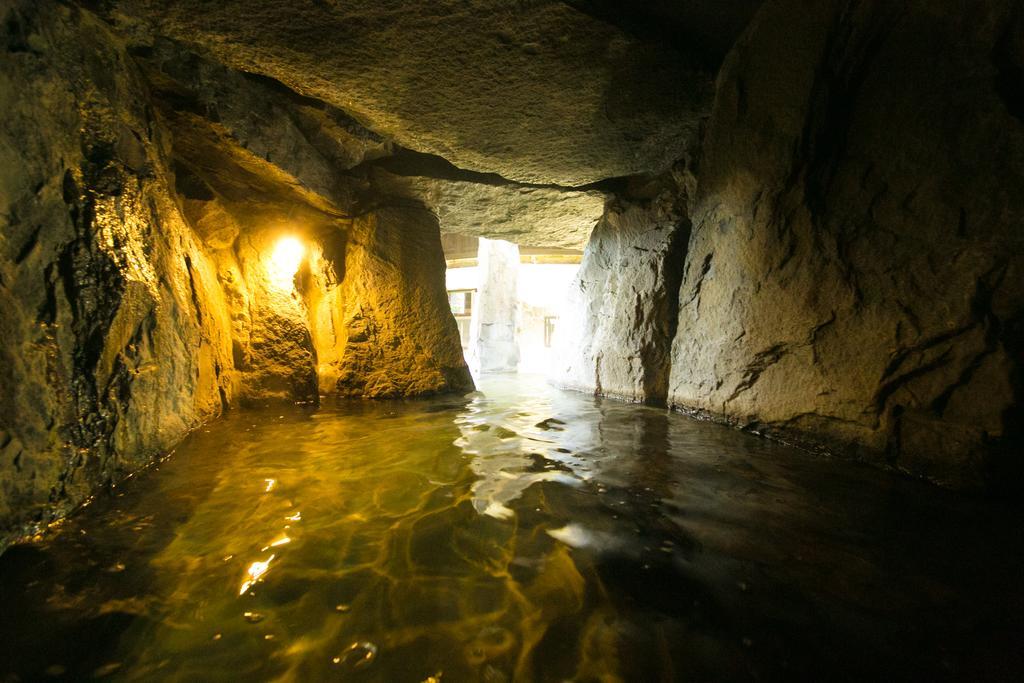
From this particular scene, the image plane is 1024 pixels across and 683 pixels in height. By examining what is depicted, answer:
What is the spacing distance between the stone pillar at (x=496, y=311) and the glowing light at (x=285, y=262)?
6942 millimetres

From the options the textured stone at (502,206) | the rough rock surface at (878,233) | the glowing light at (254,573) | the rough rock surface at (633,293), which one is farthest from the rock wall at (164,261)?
the rough rock surface at (878,233)

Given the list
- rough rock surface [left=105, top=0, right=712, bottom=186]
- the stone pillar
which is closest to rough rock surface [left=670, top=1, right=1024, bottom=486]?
rough rock surface [left=105, top=0, right=712, bottom=186]

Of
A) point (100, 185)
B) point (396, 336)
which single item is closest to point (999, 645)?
point (100, 185)

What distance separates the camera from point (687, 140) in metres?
4.29

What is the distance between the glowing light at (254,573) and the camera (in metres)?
1.31

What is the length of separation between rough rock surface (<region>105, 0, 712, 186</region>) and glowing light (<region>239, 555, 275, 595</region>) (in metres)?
3.07

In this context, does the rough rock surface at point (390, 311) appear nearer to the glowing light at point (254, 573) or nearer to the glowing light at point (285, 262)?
the glowing light at point (285, 262)

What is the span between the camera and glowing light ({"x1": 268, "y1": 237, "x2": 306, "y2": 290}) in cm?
487

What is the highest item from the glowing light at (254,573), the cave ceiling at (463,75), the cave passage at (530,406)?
the cave ceiling at (463,75)

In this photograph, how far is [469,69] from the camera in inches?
119

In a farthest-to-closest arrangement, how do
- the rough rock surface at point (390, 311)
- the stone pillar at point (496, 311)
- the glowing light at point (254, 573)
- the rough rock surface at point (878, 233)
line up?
the stone pillar at point (496, 311) < the rough rock surface at point (390, 311) < the rough rock surface at point (878, 233) < the glowing light at point (254, 573)

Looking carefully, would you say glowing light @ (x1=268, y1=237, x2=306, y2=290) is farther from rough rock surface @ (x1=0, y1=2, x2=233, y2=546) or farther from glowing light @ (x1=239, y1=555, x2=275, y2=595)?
glowing light @ (x1=239, y1=555, x2=275, y2=595)

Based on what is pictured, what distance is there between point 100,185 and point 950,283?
4.69 metres

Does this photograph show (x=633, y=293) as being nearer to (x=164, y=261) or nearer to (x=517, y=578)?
(x=517, y=578)
